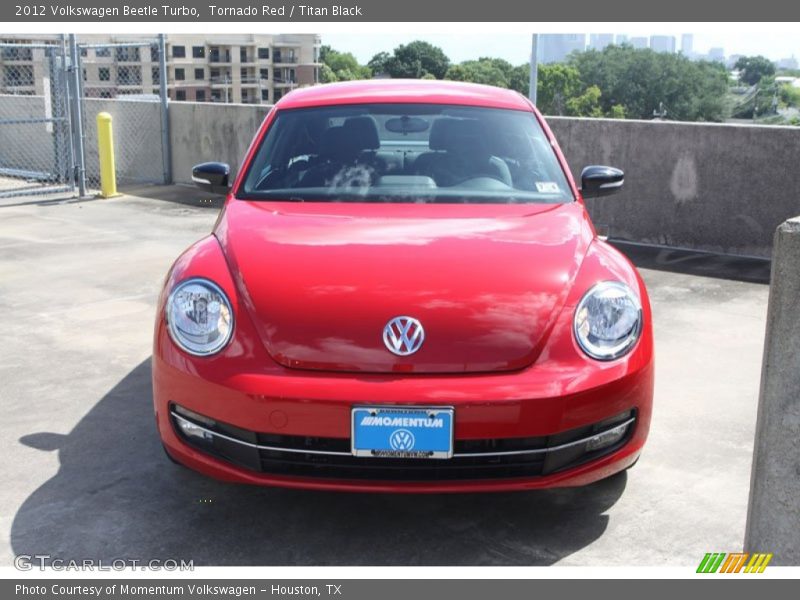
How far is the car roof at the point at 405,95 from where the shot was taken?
187 inches

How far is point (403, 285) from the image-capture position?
3.30 metres

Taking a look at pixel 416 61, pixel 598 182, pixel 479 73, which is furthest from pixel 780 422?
pixel 416 61

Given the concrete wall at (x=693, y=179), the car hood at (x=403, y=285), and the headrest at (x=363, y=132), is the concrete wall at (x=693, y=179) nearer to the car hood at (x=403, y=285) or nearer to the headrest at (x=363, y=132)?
the headrest at (x=363, y=132)

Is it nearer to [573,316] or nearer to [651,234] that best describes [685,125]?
[651,234]

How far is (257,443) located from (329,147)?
1782mm

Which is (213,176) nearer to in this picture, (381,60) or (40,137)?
(40,137)

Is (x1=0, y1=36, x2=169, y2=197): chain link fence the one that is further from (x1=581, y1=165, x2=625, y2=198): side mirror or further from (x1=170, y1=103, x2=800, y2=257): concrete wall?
(x1=581, y1=165, x2=625, y2=198): side mirror

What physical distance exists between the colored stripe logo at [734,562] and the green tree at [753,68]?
19603 centimetres

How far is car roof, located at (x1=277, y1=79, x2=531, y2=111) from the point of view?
4.76m

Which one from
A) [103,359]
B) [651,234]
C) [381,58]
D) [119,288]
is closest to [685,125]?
[651,234]

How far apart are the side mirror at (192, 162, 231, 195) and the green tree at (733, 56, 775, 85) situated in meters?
195

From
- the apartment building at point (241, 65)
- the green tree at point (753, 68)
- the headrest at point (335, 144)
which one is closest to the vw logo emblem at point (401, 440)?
the headrest at point (335, 144)

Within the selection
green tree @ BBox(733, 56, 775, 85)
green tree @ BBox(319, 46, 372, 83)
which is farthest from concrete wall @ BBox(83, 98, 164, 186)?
green tree @ BBox(733, 56, 775, 85)

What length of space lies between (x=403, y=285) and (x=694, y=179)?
6426 mm
